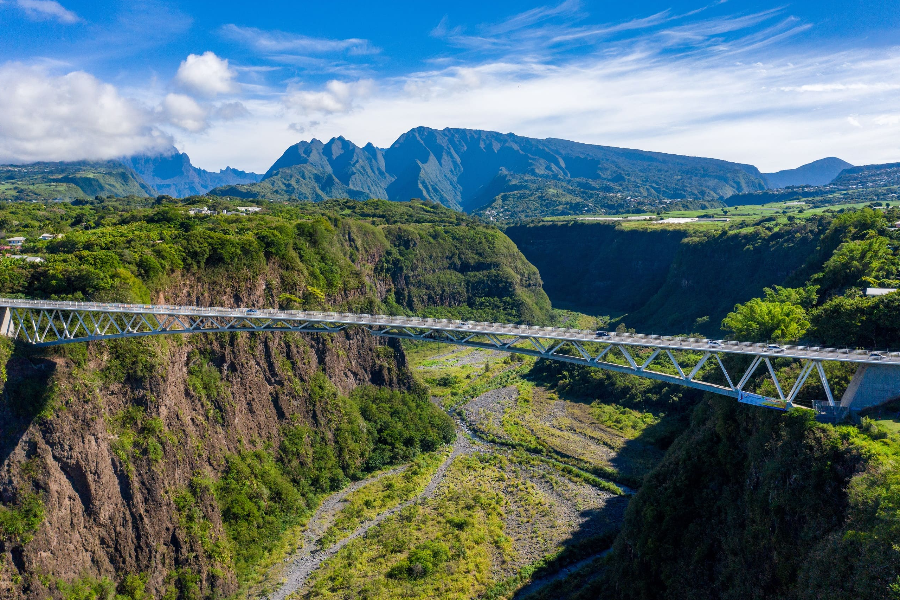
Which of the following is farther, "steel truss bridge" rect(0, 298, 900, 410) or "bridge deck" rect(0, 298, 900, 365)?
"steel truss bridge" rect(0, 298, 900, 410)

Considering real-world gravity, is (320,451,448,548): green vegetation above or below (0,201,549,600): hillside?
below

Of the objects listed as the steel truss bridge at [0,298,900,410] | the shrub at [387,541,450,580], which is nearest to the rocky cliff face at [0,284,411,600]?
the steel truss bridge at [0,298,900,410]

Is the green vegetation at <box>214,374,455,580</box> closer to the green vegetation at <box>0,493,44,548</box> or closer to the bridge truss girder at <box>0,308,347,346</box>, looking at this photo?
the green vegetation at <box>0,493,44,548</box>

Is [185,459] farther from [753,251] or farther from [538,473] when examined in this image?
[753,251]

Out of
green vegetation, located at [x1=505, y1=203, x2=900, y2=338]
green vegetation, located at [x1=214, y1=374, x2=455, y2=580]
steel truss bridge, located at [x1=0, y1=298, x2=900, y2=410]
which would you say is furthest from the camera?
green vegetation, located at [x1=505, y1=203, x2=900, y2=338]

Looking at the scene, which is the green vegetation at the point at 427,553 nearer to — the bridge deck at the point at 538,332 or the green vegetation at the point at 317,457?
the green vegetation at the point at 317,457

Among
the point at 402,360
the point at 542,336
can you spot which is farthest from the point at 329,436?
the point at 542,336
